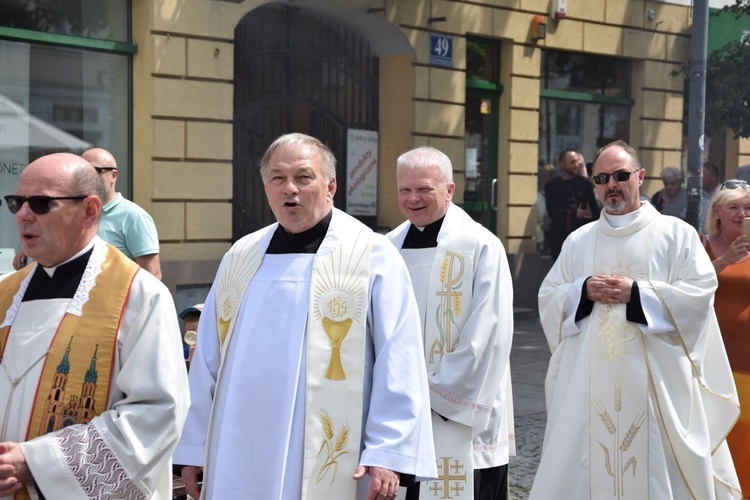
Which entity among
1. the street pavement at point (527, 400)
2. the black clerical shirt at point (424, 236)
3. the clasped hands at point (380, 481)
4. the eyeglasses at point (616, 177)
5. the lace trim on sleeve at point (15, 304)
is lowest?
the street pavement at point (527, 400)

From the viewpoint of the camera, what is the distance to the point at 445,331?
230 inches

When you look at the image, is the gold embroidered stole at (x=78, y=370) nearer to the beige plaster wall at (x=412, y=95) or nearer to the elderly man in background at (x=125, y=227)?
the elderly man in background at (x=125, y=227)

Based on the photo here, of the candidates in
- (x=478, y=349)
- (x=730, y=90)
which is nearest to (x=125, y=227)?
(x=478, y=349)

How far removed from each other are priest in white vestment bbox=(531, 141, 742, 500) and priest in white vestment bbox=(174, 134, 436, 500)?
7.09ft

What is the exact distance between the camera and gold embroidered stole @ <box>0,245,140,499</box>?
3.60 metres

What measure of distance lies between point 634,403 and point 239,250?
8.52ft

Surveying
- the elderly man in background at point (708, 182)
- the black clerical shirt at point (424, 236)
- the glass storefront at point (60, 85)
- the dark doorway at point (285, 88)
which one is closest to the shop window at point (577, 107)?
the dark doorway at point (285, 88)

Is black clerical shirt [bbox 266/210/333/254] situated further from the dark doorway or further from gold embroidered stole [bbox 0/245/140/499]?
the dark doorway

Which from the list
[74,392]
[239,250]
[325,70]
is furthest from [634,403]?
[325,70]

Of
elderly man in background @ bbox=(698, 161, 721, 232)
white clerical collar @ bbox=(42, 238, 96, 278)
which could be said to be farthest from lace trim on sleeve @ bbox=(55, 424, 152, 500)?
elderly man in background @ bbox=(698, 161, 721, 232)

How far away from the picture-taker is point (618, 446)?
634 centimetres

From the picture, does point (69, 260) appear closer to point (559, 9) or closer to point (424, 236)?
point (424, 236)

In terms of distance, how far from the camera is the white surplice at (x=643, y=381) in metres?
6.25

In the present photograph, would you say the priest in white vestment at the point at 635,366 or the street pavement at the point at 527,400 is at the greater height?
the priest in white vestment at the point at 635,366
